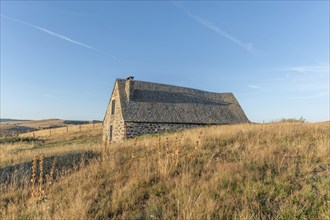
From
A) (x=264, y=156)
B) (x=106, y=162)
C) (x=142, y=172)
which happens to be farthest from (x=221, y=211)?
(x=106, y=162)

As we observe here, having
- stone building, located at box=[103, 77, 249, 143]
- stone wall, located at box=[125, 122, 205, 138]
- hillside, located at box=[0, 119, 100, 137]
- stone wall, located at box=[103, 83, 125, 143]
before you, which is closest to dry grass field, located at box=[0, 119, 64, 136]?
hillside, located at box=[0, 119, 100, 137]

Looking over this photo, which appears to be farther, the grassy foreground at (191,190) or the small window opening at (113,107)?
the small window opening at (113,107)

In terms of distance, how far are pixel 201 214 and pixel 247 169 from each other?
222 centimetres

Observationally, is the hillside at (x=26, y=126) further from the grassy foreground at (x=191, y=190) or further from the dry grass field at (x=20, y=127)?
the grassy foreground at (x=191, y=190)

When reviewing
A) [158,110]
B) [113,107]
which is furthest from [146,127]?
[113,107]

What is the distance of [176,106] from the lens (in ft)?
90.7

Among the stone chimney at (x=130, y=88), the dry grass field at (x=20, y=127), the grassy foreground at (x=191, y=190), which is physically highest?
the stone chimney at (x=130, y=88)

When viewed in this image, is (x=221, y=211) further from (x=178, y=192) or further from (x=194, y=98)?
(x=194, y=98)

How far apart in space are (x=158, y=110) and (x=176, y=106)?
2.69 metres

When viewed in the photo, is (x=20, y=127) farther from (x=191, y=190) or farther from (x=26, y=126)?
(x=191, y=190)

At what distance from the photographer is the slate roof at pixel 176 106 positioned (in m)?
25.1

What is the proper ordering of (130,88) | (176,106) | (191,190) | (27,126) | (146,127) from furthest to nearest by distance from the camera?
(27,126) < (176,106) < (130,88) < (146,127) < (191,190)

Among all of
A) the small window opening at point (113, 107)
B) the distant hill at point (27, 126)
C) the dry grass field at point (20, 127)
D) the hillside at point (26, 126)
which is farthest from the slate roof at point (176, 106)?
the dry grass field at point (20, 127)

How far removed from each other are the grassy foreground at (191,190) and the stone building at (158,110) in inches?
703
